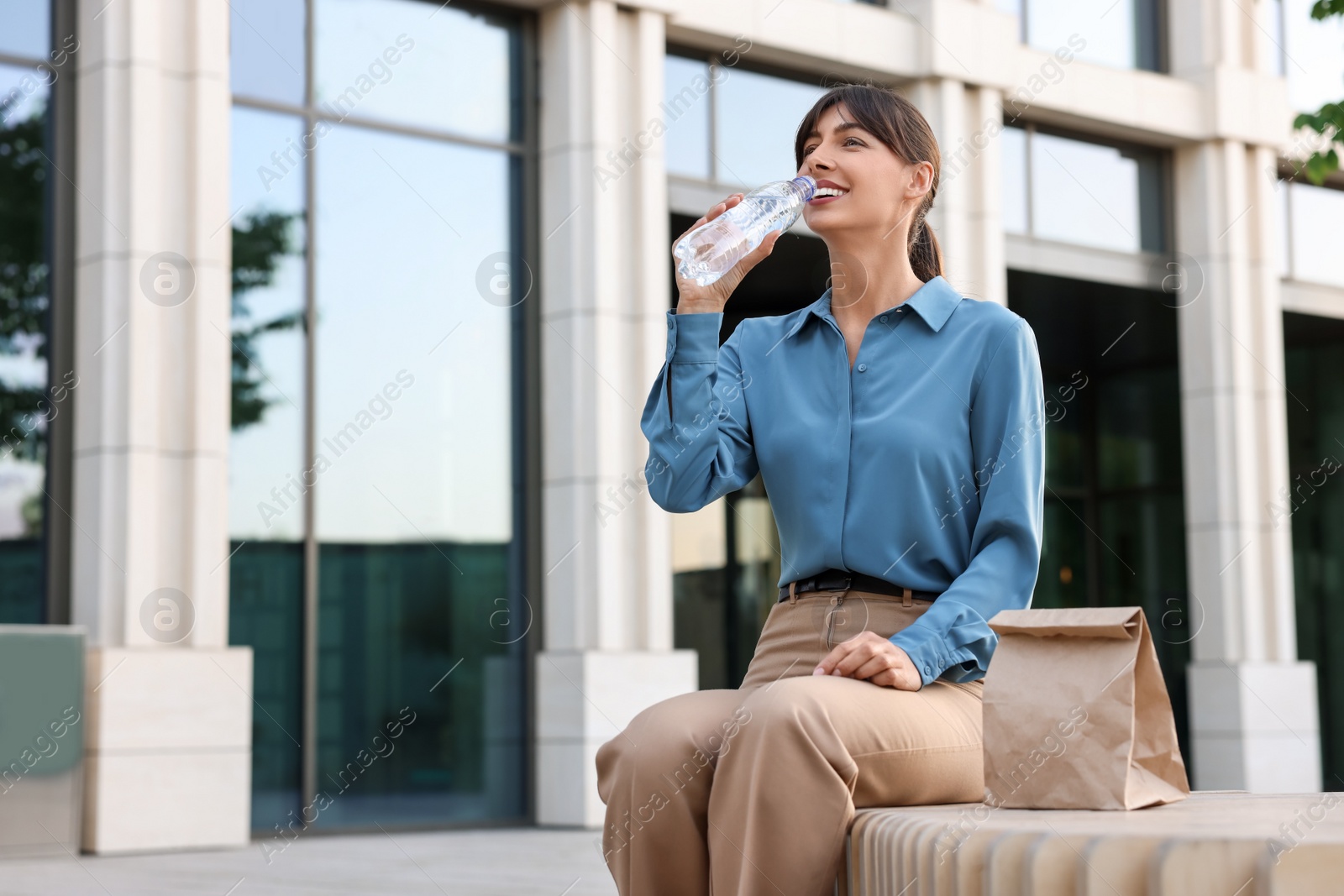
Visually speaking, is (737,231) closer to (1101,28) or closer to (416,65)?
(416,65)

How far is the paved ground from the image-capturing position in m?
6.23

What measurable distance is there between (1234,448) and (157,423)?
8.42m

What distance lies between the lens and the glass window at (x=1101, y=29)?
40.1 ft

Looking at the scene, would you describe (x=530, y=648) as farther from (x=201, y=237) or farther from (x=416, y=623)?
(x=201, y=237)

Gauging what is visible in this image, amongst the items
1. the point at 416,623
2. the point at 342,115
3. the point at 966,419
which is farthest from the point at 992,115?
the point at 966,419

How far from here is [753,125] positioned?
1089 cm

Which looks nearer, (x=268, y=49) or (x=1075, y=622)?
(x=1075, y=622)

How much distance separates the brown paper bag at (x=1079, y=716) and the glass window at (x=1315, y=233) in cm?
1287

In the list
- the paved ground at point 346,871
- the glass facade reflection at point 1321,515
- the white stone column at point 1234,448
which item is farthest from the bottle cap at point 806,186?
the glass facade reflection at point 1321,515

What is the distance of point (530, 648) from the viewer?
9891 mm

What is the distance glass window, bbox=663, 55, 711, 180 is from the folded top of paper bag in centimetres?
885

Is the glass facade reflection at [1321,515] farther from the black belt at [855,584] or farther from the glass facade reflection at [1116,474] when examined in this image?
the black belt at [855,584]

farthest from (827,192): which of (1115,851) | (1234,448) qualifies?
(1234,448)

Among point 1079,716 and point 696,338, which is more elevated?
point 696,338
